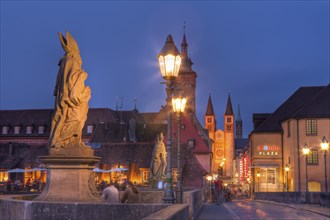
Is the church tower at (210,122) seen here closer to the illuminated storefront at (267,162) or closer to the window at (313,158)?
the illuminated storefront at (267,162)

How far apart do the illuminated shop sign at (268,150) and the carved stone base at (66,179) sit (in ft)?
165

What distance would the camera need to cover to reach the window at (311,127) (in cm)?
5381

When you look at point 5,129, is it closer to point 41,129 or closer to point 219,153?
point 41,129

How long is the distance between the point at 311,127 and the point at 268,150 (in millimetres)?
7760

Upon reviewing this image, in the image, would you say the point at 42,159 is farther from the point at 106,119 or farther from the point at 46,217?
the point at 106,119

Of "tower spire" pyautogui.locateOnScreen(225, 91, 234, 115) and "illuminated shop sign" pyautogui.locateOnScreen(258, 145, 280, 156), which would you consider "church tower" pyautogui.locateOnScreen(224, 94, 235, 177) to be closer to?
"tower spire" pyautogui.locateOnScreen(225, 91, 234, 115)

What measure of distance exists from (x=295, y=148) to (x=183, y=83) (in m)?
67.3

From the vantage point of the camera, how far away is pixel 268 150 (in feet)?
198

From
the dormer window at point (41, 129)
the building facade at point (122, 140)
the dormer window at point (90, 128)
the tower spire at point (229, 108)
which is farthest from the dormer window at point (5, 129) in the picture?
the tower spire at point (229, 108)

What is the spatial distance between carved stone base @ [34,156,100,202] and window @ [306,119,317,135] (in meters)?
44.8

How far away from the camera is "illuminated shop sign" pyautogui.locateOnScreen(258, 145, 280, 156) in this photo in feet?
197

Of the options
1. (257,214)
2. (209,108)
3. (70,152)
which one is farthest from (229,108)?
(70,152)

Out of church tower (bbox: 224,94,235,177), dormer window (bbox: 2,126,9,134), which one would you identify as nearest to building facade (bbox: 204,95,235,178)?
church tower (bbox: 224,94,235,177)

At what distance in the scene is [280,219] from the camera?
71.0ft
